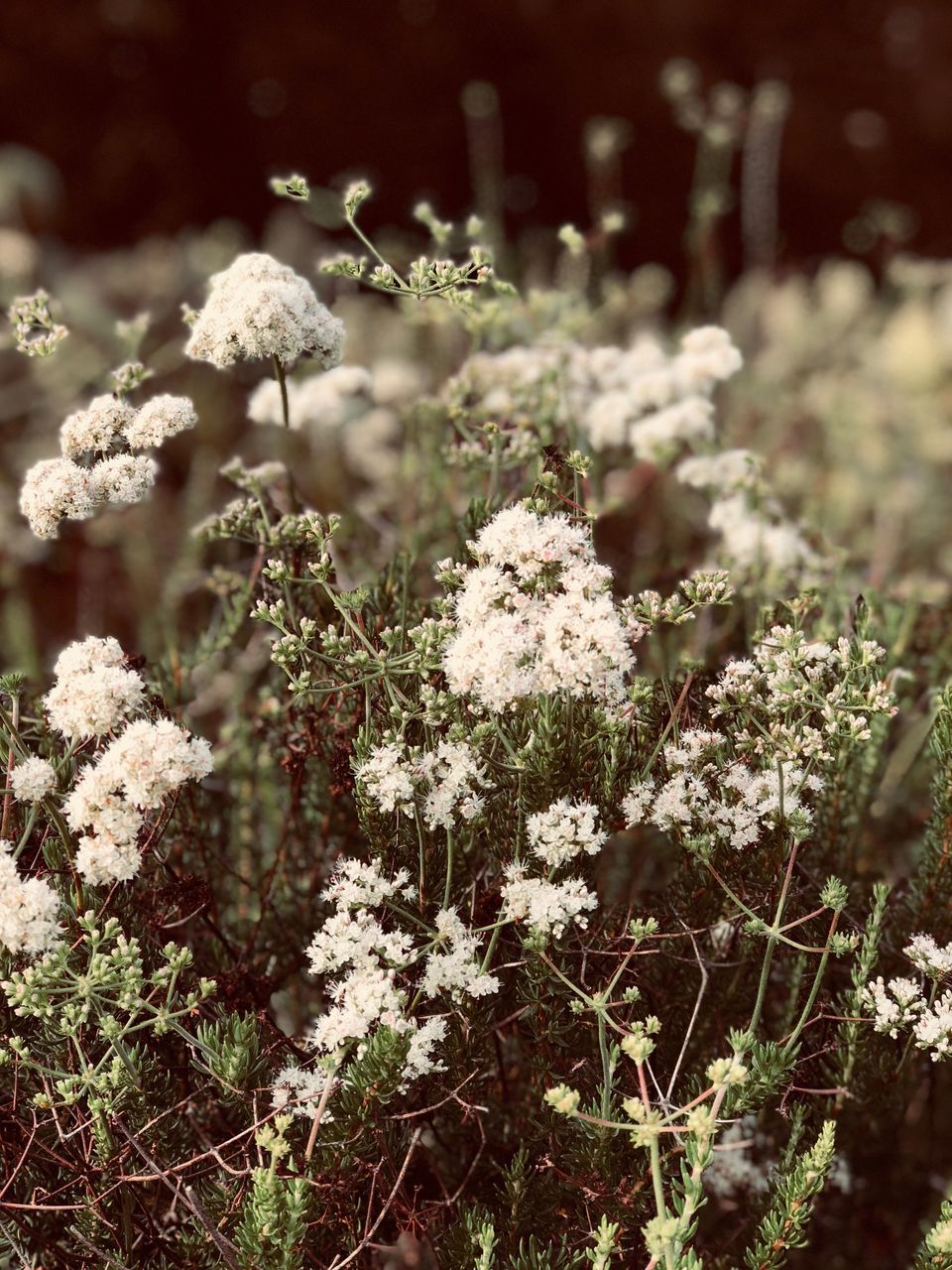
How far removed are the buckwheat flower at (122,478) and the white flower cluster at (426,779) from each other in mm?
493

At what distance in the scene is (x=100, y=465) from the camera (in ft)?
5.06

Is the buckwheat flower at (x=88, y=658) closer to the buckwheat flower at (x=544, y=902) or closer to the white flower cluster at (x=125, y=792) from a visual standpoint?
the white flower cluster at (x=125, y=792)

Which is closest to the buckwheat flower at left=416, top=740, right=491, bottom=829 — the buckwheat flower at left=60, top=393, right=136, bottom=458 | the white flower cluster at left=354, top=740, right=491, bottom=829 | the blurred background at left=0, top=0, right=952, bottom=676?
the white flower cluster at left=354, top=740, right=491, bottom=829

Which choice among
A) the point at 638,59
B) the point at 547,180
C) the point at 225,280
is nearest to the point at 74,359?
the point at 547,180

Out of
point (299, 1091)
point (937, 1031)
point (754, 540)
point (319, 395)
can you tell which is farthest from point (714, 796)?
point (319, 395)

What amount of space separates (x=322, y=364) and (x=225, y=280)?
190mm

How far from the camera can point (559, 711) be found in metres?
1.44

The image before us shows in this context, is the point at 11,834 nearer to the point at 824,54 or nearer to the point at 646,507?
the point at 646,507

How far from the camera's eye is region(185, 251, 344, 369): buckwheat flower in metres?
1.57

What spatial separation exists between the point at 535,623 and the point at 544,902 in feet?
1.12

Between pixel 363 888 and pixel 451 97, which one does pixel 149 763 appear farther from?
pixel 451 97

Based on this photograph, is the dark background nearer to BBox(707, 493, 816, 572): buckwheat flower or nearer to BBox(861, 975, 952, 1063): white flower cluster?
BBox(707, 493, 816, 572): buckwheat flower

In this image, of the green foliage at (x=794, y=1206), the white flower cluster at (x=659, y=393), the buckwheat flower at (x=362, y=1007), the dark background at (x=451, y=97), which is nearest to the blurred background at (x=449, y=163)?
the dark background at (x=451, y=97)

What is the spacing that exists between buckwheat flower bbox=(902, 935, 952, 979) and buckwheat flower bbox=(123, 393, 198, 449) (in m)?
1.21
